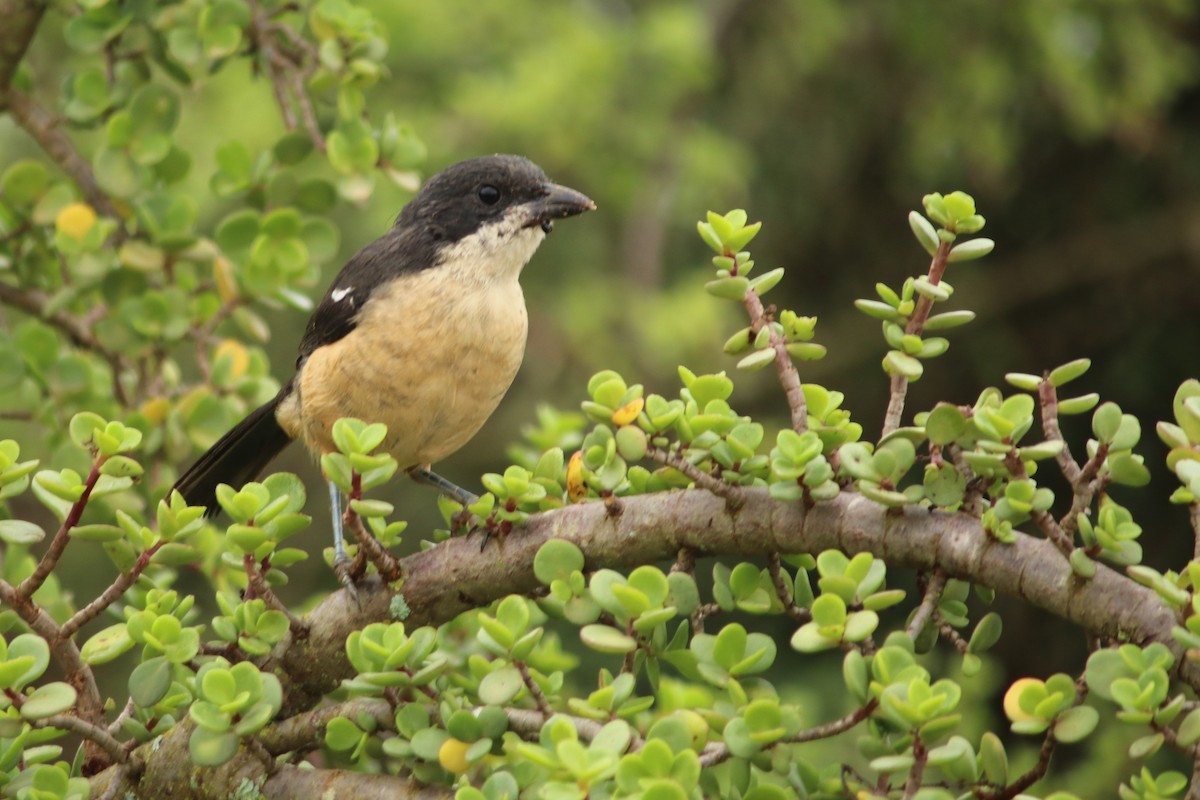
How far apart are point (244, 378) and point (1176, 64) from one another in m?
4.14

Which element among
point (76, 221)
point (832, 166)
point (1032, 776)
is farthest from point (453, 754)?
point (832, 166)

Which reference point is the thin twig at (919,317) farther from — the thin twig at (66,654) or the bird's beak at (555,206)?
the bird's beak at (555,206)

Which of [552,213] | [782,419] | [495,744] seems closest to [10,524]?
[495,744]

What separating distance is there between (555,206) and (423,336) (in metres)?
0.55

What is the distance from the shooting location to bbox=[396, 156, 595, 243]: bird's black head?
340 cm

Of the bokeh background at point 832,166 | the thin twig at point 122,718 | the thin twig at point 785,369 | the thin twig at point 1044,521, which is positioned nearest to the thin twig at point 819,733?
the thin twig at point 1044,521

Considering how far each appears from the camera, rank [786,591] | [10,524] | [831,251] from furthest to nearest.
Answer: [831,251] → [10,524] → [786,591]

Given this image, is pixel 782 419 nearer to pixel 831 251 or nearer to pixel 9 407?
pixel 831 251

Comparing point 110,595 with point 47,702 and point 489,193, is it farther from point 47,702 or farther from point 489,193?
point 489,193

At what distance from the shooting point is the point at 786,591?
5.91 feet

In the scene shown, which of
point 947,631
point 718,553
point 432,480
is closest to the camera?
point 947,631

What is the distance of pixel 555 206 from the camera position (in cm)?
339

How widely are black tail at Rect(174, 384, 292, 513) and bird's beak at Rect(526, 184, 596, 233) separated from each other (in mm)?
781

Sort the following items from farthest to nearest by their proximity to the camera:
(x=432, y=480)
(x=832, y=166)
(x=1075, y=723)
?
(x=832, y=166), (x=432, y=480), (x=1075, y=723)
